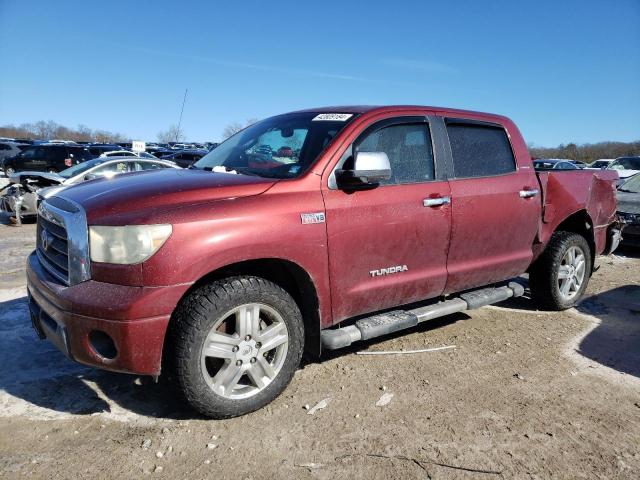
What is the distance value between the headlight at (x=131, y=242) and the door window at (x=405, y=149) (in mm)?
1536

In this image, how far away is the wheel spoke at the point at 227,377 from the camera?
9.40 ft

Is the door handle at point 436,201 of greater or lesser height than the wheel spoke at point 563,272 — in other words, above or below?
above

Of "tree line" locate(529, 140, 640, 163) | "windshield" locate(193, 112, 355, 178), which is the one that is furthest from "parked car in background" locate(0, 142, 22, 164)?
"tree line" locate(529, 140, 640, 163)

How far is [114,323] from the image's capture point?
2.53m

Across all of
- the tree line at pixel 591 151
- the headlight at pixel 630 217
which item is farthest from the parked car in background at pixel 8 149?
the tree line at pixel 591 151

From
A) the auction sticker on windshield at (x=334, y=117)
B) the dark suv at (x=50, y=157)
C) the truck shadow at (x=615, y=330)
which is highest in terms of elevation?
the dark suv at (x=50, y=157)

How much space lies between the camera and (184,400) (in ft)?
9.25

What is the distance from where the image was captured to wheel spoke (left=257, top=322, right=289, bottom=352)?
2971 mm

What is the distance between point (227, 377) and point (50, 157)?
21987 millimetres

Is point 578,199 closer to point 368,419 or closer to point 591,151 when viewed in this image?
point 368,419

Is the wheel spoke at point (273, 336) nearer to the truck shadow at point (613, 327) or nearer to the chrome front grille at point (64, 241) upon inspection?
the chrome front grille at point (64, 241)

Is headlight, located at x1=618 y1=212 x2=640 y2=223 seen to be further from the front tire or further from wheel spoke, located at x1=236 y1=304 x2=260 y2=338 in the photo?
wheel spoke, located at x1=236 y1=304 x2=260 y2=338

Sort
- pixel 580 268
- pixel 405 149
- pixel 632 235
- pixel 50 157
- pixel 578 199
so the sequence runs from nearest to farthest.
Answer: pixel 405 149 → pixel 578 199 → pixel 580 268 → pixel 632 235 → pixel 50 157

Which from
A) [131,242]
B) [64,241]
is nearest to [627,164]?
[131,242]
